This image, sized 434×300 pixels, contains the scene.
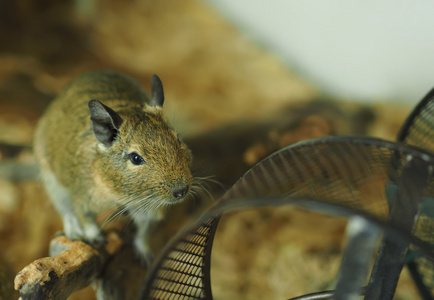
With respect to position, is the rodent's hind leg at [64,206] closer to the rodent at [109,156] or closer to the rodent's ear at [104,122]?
the rodent at [109,156]

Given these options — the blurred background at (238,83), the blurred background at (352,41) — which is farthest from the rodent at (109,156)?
the blurred background at (352,41)

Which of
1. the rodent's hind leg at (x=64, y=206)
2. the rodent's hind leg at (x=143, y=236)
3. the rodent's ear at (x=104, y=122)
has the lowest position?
the rodent's hind leg at (x=143, y=236)

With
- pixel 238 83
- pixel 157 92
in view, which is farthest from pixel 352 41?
pixel 157 92

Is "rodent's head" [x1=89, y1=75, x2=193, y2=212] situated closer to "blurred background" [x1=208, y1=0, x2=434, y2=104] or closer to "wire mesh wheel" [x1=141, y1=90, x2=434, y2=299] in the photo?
"wire mesh wheel" [x1=141, y1=90, x2=434, y2=299]

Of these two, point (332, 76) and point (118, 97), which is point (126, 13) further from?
point (118, 97)

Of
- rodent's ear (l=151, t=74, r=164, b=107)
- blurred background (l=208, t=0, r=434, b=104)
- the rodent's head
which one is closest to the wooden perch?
the rodent's head

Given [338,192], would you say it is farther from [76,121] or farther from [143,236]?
[76,121]

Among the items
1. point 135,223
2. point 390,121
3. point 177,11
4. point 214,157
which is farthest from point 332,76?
point 135,223
